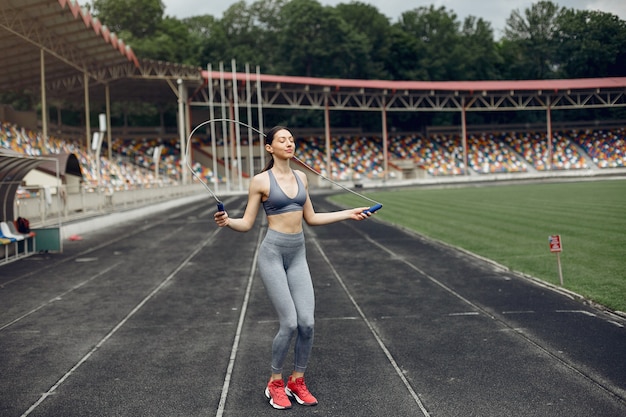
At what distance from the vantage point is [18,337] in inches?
319

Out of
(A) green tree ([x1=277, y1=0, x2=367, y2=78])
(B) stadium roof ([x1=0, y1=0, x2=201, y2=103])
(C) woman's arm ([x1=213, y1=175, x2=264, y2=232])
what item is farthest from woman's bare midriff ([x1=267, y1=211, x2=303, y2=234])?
(A) green tree ([x1=277, y1=0, x2=367, y2=78])

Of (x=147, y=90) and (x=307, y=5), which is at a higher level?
(x=307, y=5)

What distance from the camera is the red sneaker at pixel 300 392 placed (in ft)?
17.7

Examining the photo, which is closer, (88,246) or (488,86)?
(88,246)

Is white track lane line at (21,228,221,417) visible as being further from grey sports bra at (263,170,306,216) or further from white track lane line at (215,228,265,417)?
grey sports bra at (263,170,306,216)

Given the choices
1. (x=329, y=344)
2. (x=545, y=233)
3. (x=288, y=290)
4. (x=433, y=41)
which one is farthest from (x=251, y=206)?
(x=433, y=41)

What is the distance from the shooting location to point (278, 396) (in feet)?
17.6

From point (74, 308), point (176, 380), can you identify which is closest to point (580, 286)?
point (176, 380)

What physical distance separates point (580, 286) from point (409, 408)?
6.37 metres

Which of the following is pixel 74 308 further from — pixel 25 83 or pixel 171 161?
pixel 171 161


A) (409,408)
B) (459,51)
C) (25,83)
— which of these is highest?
(459,51)

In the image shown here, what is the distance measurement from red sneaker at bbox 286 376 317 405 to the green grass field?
212 inches

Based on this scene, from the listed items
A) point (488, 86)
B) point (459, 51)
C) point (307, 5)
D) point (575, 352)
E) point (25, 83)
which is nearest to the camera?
point (575, 352)

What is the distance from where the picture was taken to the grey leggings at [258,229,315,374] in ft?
17.3
